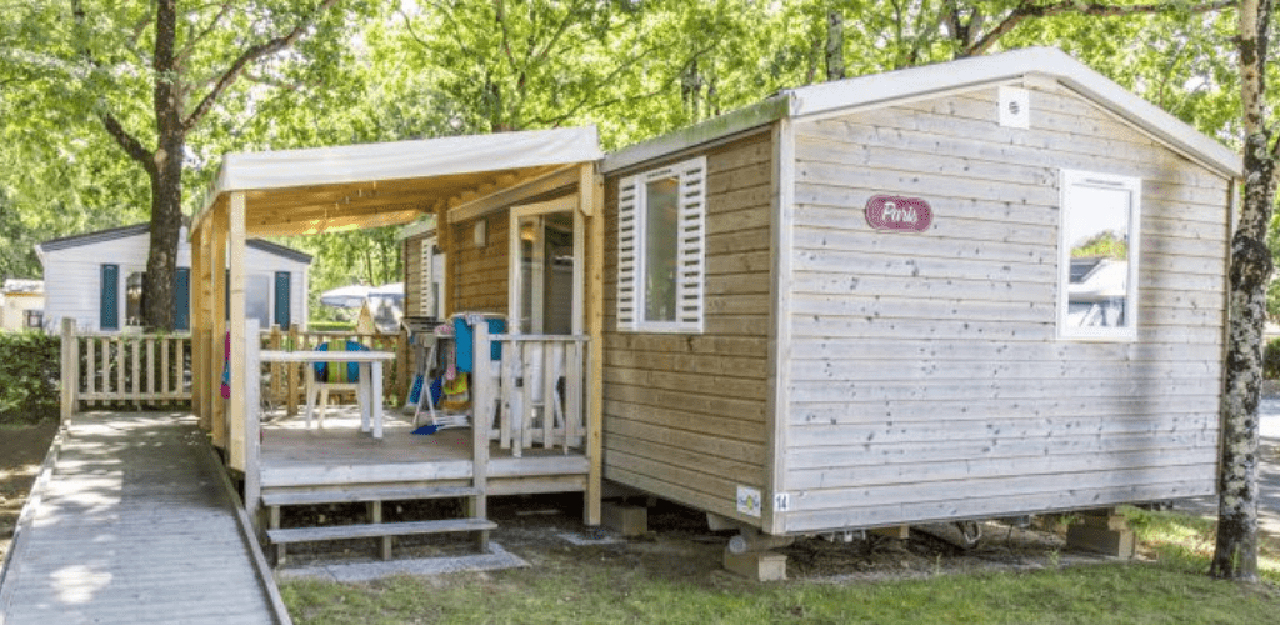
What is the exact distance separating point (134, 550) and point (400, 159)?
2.79 metres

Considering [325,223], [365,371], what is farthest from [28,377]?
[365,371]

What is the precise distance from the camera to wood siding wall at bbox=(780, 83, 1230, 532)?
6094 millimetres

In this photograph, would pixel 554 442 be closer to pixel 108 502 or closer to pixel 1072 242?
pixel 108 502

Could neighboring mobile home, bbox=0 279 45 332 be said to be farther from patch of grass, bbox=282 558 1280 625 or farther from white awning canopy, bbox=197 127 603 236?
patch of grass, bbox=282 558 1280 625

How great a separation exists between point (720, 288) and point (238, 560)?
10.3 feet

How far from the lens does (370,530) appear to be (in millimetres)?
6477

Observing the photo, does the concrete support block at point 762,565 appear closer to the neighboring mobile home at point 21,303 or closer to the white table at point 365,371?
the white table at point 365,371

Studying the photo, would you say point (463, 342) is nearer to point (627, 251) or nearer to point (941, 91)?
point (627, 251)

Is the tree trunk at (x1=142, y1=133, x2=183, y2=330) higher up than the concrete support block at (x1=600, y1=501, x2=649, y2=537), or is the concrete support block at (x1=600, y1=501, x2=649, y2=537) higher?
the tree trunk at (x1=142, y1=133, x2=183, y2=330)

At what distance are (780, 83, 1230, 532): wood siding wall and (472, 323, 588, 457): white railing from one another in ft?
7.29

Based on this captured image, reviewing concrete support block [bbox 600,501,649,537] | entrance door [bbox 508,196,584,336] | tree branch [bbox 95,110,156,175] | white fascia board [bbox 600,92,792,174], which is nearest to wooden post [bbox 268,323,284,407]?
entrance door [bbox 508,196,584,336]

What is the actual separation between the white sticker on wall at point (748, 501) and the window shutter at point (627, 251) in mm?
1670

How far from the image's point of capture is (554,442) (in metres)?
7.91

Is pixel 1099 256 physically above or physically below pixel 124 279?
above
